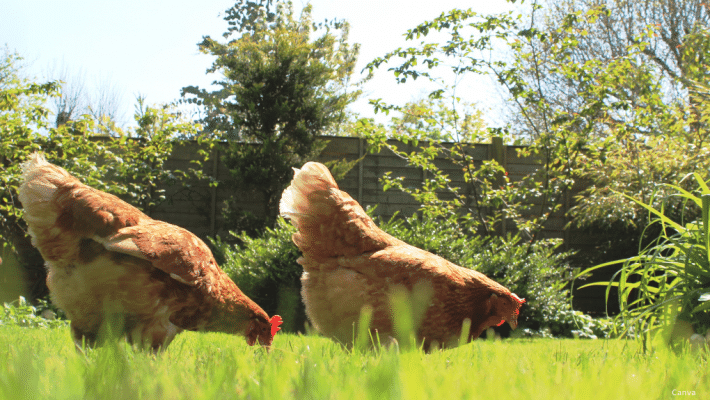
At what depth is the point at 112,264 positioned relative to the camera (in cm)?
241

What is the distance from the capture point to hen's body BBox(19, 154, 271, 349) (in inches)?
93.8

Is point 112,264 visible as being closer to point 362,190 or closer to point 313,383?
point 313,383

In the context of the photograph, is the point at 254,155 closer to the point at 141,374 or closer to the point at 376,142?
the point at 376,142

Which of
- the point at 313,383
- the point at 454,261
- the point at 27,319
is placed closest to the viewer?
the point at 313,383

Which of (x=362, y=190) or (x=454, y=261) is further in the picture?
(x=362, y=190)

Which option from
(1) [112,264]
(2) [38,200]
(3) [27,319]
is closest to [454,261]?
(1) [112,264]

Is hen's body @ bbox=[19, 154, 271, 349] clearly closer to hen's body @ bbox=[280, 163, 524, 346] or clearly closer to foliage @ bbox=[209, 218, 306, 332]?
hen's body @ bbox=[280, 163, 524, 346]

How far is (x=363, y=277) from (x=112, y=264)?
1358mm

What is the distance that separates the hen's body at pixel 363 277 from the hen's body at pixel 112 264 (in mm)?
640

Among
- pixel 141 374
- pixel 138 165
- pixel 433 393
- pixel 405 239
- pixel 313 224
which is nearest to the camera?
pixel 433 393

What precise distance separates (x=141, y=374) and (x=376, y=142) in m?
5.30

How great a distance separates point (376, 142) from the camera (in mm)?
6191

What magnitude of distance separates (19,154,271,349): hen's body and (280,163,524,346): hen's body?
2.10 feet

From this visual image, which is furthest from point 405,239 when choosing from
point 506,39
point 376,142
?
point 506,39
